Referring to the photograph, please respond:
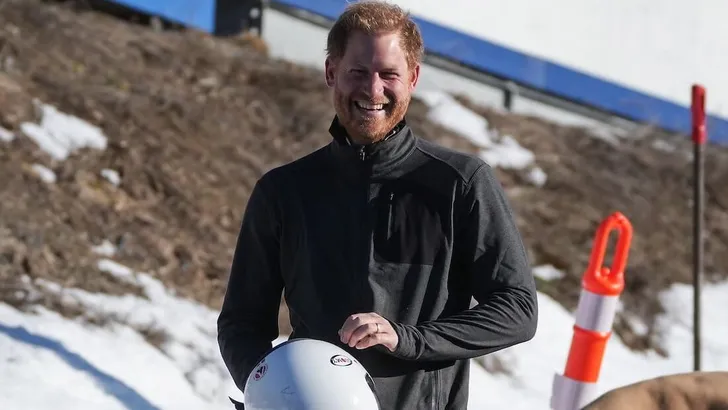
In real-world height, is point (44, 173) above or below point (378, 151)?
below

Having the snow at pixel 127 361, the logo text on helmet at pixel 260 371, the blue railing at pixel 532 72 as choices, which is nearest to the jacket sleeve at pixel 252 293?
the logo text on helmet at pixel 260 371

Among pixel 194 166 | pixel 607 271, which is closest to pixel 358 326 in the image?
pixel 607 271

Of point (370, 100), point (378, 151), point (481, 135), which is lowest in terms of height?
point (481, 135)

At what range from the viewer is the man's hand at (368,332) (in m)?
2.45

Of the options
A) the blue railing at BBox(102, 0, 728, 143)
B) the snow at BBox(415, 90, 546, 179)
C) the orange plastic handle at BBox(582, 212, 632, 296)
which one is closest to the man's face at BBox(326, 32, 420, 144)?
the orange plastic handle at BBox(582, 212, 632, 296)

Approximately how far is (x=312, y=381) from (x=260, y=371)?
6.3 inches

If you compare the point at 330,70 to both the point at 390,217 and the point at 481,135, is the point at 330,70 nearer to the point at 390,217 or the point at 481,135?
the point at 390,217

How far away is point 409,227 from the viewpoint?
8.82 ft

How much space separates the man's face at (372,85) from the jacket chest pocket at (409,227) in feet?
0.49

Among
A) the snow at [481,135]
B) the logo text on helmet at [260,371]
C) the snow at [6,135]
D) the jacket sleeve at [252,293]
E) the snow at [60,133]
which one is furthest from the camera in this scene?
the snow at [481,135]

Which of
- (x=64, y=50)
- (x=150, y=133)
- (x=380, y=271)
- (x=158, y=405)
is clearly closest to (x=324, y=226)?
(x=380, y=271)

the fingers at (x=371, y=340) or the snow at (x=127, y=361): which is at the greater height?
the fingers at (x=371, y=340)

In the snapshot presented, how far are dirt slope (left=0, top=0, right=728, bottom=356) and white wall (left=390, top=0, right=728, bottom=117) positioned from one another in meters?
0.87

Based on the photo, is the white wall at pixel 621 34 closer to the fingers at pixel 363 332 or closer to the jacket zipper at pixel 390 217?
the jacket zipper at pixel 390 217
